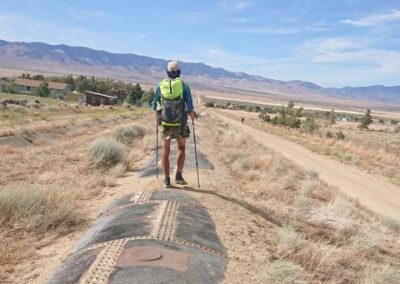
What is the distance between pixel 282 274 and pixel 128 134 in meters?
19.0

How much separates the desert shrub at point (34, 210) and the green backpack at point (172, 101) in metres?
2.32

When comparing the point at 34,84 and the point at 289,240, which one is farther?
the point at 34,84

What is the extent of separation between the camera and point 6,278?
6.01 meters

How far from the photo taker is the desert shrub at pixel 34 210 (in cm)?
789

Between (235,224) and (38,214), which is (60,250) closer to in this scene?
(38,214)

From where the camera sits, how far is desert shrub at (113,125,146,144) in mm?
23222

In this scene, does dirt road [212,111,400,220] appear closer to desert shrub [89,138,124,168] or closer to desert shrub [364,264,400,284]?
desert shrub [89,138,124,168]

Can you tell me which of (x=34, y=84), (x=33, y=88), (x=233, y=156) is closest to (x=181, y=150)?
(x=233, y=156)

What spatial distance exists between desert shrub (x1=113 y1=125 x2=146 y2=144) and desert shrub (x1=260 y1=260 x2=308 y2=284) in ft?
55.3

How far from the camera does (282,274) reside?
611 centimetres

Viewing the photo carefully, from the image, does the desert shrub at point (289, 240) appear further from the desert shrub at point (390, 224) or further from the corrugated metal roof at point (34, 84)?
the corrugated metal roof at point (34, 84)

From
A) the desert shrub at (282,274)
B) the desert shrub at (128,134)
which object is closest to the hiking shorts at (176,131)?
the desert shrub at (282,274)

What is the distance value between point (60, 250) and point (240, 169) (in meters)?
10.1

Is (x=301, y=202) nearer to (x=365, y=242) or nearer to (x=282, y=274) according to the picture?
(x=365, y=242)
